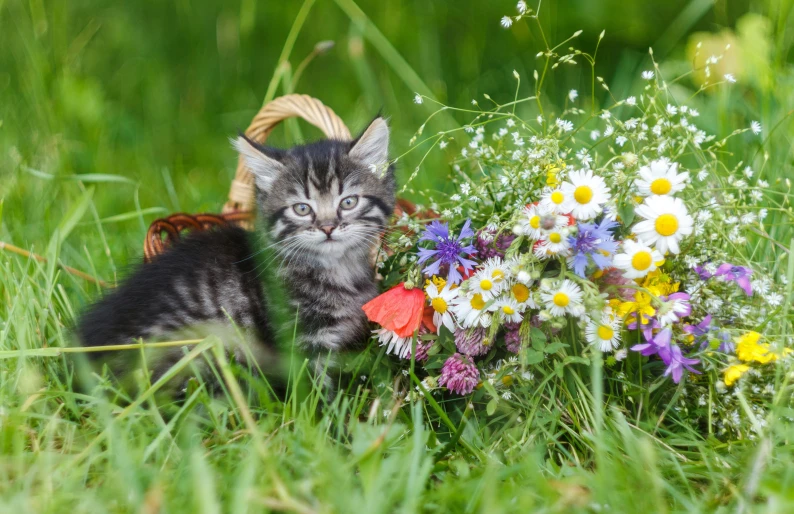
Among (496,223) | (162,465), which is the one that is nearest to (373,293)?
(496,223)

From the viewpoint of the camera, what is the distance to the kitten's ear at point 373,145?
226cm

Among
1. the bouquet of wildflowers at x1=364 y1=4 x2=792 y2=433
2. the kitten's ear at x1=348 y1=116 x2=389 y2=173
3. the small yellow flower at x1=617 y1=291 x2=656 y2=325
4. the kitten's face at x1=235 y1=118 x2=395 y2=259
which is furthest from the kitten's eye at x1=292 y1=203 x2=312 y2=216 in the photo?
the small yellow flower at x1=617 y1=291 x2=656 y2=325

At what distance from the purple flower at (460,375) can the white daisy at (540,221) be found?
1.21ft

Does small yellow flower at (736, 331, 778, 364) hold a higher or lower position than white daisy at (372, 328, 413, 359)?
higher

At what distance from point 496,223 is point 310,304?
66 centimetres

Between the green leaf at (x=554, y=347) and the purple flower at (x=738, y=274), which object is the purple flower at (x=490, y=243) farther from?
the purple flower at (x=738, y=274)

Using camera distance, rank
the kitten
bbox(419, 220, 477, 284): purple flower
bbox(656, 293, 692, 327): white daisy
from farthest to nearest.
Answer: the kitten, bbox(419, 220, 477, 284): purple flower, bbox(656, 293, 692, 327): white daisy

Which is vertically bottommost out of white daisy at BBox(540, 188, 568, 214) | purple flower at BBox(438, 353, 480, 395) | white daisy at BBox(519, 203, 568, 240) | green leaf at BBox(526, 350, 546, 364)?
purple flower at BBox(438, 353, 480, 395)

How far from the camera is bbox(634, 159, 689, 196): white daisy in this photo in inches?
64.7

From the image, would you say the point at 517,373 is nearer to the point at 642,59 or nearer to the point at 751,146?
the point at 751,146

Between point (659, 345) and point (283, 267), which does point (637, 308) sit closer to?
point (659, 345)

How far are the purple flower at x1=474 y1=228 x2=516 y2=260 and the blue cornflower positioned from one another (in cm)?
27

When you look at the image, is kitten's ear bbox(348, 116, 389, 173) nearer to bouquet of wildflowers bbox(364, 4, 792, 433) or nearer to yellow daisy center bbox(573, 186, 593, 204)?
bouquet of wildflowers bbox(364, 4, 792, 433)

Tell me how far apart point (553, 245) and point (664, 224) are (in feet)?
0.80
